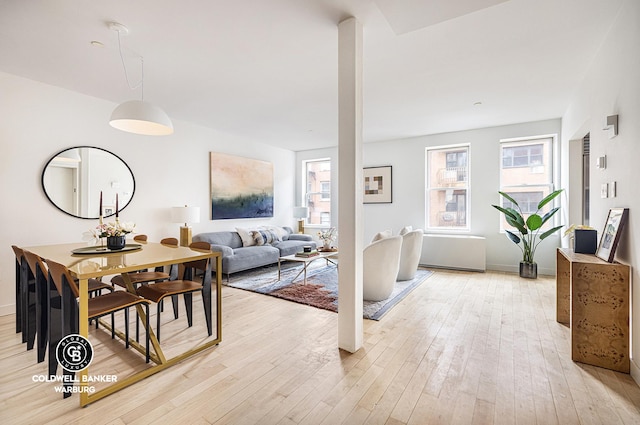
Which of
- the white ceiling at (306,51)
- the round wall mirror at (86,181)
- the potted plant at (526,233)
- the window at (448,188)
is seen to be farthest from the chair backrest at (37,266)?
the window at (448,188)

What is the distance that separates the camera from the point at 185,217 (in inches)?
181

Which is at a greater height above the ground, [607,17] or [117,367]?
[607,17]

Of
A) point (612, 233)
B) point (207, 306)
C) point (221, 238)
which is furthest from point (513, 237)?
point (221, 238)

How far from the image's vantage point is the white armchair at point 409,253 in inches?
180

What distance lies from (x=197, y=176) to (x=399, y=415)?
4.84m

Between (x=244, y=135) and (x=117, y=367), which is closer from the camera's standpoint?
(x=117, y=367)

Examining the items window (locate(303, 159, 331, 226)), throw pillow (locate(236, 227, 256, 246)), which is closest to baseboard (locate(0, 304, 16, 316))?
throw pillow (locate(236, 227, 256, 246))

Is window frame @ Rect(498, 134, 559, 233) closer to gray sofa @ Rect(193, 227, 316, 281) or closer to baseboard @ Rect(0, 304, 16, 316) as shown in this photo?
gray sofa @ Rect(193, 227, 316, 281)

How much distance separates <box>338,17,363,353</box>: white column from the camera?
2.33 m

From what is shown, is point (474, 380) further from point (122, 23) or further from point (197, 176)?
point (197, 176)

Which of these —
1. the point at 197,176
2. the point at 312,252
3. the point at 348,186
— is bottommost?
the point at 312,252

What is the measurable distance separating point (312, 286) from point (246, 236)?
203 cm

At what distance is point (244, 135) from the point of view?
6.12 meters

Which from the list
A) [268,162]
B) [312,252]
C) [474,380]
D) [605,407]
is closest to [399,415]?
[474,380]
